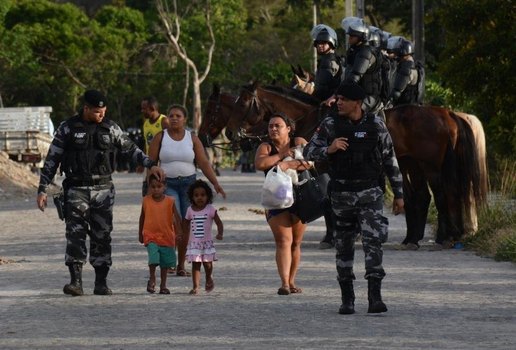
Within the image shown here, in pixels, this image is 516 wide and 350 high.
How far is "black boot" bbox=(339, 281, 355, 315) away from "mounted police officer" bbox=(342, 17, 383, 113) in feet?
20.1

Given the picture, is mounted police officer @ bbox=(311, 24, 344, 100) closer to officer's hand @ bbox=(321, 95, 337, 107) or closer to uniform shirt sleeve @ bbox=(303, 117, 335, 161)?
officer's hand @ bbox=(321, 95, 337, 107)

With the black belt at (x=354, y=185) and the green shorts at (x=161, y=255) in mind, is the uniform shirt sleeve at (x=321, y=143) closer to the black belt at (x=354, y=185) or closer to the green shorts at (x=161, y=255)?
the black belt at (x=354, y=185)

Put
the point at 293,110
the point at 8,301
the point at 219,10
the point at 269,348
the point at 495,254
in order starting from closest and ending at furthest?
the point at 269,348, the point at 8,301, the point at 495,254, the point at 293,110, the point at 219,10

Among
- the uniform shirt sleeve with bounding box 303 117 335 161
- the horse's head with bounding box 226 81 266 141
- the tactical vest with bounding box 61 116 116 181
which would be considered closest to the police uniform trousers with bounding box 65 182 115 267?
the tactical vest with bounding box 61 116 116 181

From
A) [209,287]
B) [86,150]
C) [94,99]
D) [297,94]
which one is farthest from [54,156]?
[297,94]

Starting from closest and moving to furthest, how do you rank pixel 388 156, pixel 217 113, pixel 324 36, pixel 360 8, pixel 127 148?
pixel 388 156 < pixel 127 148 < pixel 324 36 < pixel 217 113 < pixel 360 8

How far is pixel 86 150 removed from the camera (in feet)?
47.9

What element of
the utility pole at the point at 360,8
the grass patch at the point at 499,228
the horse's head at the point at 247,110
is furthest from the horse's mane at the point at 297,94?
the utility pole at the point at 360,8

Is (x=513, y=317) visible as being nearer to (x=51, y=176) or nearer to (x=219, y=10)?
(x=51, y=176)

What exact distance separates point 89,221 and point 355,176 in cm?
317

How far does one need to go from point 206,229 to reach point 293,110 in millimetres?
5669

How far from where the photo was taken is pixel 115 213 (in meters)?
30.5

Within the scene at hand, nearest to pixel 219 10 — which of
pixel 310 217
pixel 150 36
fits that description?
pixel 150 36

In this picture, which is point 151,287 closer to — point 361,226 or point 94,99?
point 94,99
